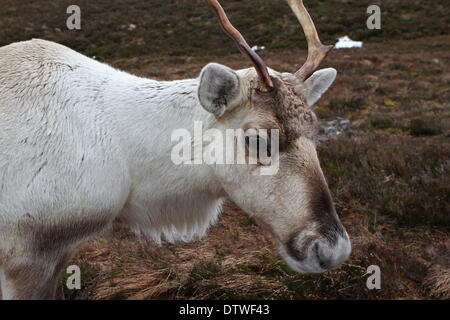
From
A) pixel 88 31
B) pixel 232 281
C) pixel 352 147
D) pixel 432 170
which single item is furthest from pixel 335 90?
pixel 88 31

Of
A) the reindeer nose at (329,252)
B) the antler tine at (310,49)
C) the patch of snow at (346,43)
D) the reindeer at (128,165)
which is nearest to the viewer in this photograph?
the reindeer nose at (329,252)

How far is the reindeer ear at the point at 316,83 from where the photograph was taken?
2.65 metres

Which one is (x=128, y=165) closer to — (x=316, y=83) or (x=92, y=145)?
(x=92, y=145)

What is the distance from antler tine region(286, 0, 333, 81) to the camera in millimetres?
2639

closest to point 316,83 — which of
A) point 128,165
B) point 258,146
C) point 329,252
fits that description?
point 258,146

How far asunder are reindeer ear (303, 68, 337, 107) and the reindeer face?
0.24 m

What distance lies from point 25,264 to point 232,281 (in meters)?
1.60

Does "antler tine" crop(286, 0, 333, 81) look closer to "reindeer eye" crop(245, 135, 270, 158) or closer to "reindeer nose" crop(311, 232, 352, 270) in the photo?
"reindeer eye" crop(245, 135, 270, 158)

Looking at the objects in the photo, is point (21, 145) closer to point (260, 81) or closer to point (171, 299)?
point (260, 81)

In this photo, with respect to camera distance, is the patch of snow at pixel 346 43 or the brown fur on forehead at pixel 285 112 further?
the patch of snow at pixel 346 43

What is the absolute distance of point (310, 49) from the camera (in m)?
2.74

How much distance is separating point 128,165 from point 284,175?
945 millimetres

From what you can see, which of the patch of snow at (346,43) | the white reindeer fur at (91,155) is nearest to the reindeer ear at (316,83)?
the white reindeer fur at (91,155)

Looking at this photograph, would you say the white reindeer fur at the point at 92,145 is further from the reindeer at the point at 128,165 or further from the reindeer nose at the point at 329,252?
the reindeer nose at the point at 329,252
